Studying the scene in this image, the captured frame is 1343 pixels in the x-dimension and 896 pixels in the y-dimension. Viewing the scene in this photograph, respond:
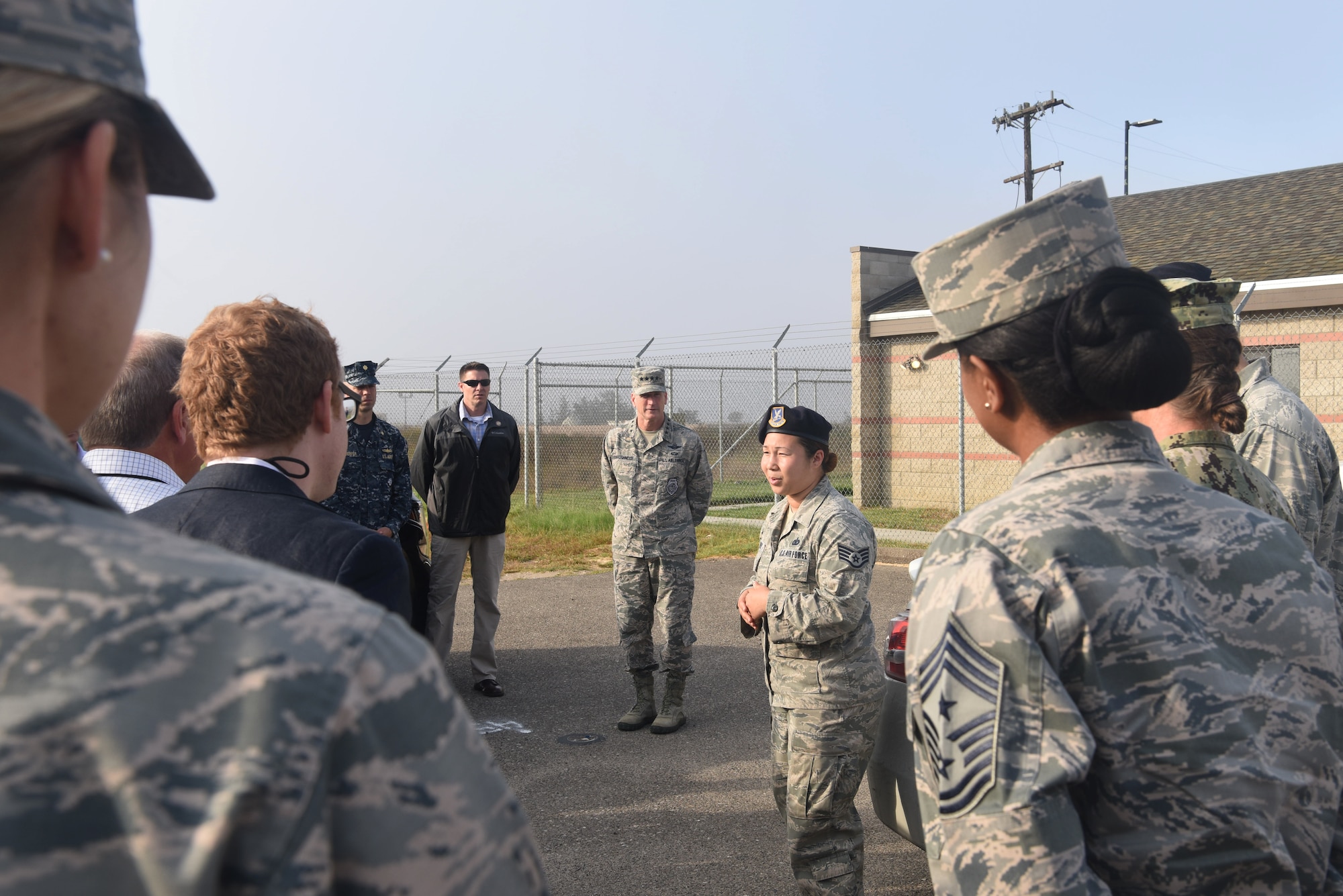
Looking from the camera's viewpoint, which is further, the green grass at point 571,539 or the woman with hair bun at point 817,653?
the green grass at point 571,539

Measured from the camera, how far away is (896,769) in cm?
347

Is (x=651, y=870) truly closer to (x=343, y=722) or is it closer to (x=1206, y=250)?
(x=343, y=722)

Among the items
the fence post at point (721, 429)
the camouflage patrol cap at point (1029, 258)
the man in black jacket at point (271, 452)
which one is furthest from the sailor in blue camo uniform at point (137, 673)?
the fence post at point (721, 429)

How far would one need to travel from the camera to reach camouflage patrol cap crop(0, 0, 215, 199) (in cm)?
63

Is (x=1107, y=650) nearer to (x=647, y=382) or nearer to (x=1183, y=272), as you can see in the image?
(x=1183, y=272)

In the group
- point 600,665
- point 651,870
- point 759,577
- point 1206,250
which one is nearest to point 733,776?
point 651,870

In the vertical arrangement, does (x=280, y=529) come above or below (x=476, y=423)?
below

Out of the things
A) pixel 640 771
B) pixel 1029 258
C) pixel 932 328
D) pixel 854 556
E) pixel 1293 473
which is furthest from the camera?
pixel 932 328

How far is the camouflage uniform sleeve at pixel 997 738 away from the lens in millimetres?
1325

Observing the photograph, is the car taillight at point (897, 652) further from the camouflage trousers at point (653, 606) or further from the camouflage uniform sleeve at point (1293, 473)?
the camouflage trousers at point (653, 606)

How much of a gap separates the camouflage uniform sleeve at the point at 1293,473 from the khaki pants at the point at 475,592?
4.91 metres

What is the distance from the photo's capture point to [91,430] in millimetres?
2555

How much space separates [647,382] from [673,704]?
2.15 metres

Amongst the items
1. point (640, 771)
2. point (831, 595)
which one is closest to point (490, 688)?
point (640, 771)
